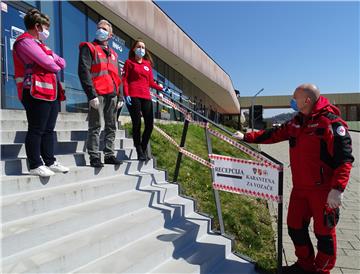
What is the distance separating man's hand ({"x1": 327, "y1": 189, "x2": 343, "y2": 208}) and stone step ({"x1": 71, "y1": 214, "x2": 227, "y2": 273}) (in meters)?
1.37

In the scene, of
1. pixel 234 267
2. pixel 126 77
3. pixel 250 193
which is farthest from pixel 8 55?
pixel 234 267

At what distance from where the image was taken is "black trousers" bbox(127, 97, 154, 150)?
4977mm

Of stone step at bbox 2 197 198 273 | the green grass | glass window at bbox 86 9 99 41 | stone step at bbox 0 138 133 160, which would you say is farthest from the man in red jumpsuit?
glass window at bbox 86 9 99 41

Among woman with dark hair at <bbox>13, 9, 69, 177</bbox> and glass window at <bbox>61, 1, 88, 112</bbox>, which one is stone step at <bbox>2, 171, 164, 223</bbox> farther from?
glass window at <bbox>61, 1, 88, 112</bbox>

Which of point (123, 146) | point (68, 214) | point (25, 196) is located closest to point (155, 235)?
point (68, 214)

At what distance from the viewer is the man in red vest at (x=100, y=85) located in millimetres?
4160

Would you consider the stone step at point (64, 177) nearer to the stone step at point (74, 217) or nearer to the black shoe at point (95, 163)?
the black shoe at point (95, 163)

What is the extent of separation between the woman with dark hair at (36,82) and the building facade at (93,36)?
431 cm

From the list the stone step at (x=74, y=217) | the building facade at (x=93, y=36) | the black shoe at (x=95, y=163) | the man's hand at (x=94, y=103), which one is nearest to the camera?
the stone step at (x=74, y=217)

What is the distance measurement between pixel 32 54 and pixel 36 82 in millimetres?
275

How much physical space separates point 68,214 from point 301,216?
2258mm

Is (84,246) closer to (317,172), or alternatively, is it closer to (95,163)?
(95,163)

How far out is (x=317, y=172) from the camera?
3.14 m

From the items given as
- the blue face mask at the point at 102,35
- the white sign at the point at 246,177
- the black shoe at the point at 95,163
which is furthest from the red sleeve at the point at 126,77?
the white sign at the point at 246,177
